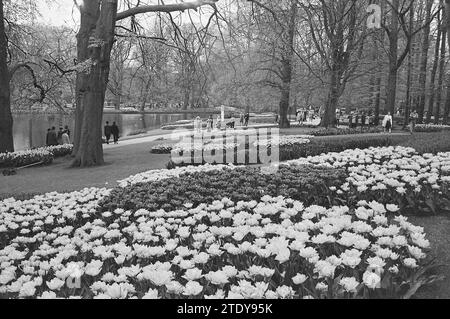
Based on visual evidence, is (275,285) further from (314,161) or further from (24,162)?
(24,162)

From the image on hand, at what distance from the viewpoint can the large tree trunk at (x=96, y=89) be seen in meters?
15.0

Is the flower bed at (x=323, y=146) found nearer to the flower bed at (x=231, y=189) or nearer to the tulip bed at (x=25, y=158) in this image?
the flower bed at (x=231, y=189)

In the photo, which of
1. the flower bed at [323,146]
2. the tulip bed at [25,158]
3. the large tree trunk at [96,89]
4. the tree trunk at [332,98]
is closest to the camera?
the flower bed at [323,146]

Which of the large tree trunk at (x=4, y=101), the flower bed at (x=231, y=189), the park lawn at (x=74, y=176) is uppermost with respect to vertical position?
the large tree trunk at (x=4, y=101)

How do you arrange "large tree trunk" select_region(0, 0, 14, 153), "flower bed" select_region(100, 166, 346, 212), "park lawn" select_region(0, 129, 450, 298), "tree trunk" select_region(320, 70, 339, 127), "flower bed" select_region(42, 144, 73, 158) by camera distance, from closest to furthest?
"park lawn" select_region(0, 129, 450, 298), "flower bed" select_region(100, 166, 346, 212), "large tree trunk" select_region(0, 0, 14, 153), "flower bed" select_region(42, 144, 73, 158), "tree trunk" select_region(320, 70, 339, 127)

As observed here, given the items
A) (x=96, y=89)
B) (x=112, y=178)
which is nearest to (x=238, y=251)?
Answer: (x=112, y=178)

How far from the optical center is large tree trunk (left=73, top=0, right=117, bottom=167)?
1497 cm

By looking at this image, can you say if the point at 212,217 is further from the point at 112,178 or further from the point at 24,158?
the point at 24,158

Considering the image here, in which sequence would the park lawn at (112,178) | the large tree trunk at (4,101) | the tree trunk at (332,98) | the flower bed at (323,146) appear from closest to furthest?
the park lawn at (112,178) → the flower bed at (323,146) → the large tree trunk at (4,101) → the tree trunk at (332,98)

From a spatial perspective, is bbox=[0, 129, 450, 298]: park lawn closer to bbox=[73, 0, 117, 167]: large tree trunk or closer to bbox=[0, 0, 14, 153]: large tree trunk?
bbox=[73, 0, 117, 167]: large tree trunk

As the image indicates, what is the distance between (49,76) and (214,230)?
21224mm

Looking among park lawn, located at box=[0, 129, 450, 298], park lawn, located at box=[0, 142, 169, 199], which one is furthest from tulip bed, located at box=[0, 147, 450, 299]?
park lawn, located at box=[0, 142, 169, 199]

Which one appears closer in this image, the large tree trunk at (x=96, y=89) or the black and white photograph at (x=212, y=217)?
the black and white photograph at (x=212, y=217)

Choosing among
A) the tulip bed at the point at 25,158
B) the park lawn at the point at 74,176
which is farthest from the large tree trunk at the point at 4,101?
the park lawn at the point at 74,176
